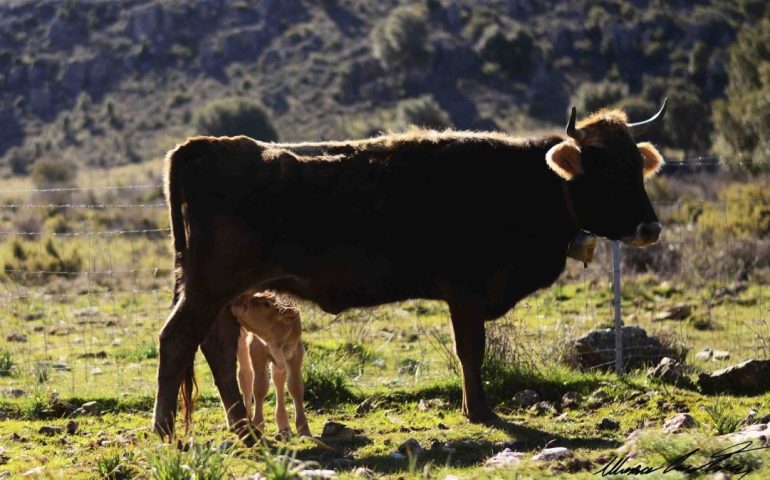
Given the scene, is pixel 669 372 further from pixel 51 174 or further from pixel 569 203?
pixel 51 174

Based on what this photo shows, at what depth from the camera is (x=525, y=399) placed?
33.7ft

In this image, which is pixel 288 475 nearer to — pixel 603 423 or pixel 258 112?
pixel 603 423

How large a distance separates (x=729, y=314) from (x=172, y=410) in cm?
957

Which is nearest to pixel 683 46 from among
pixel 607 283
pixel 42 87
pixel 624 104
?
pixel 624 104

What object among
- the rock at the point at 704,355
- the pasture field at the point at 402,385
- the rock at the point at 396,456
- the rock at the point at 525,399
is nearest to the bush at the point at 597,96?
the pasture field at the point at 402,385

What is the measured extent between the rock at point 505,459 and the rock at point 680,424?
4.15ft

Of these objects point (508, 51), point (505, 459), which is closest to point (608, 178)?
point (505, 459)

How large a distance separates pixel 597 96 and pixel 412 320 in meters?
34.4

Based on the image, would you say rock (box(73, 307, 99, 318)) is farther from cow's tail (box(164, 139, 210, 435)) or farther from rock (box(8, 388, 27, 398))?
cow's tail (box(164, 139, 210, 435))

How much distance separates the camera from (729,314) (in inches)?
613

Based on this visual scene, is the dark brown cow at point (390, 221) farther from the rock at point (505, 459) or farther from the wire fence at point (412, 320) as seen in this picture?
the wire fence at point (412, 320)

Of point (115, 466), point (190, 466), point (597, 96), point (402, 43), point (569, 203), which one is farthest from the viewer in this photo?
point (402, 43)

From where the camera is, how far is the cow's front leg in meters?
9.38

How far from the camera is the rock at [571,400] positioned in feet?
32.9
